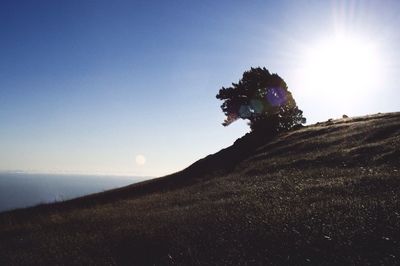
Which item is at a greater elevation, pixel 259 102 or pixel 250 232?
pixel 259 102

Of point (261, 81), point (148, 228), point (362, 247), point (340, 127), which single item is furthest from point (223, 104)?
point (362, 247)

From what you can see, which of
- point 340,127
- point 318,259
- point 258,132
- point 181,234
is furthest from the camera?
point 258,132

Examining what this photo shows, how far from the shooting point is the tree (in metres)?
69.2

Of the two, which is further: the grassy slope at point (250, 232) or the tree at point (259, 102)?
the tree at point (259, 102)

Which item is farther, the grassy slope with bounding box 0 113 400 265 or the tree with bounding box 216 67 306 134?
the tree with bounding box 216 67 306 134

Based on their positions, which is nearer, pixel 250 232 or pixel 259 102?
pixel 250 232

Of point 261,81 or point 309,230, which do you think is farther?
point 261,81

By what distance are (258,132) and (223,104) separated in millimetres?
7855

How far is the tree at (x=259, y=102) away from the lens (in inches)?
2726

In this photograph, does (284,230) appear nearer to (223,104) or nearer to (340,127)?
(340,127)

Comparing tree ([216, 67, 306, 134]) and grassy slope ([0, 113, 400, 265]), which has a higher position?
tree ([216, 67, 306, 134])

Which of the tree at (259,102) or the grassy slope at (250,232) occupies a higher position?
the tree at (259,102)

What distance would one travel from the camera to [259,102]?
227ft

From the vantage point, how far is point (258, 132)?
68.8m
